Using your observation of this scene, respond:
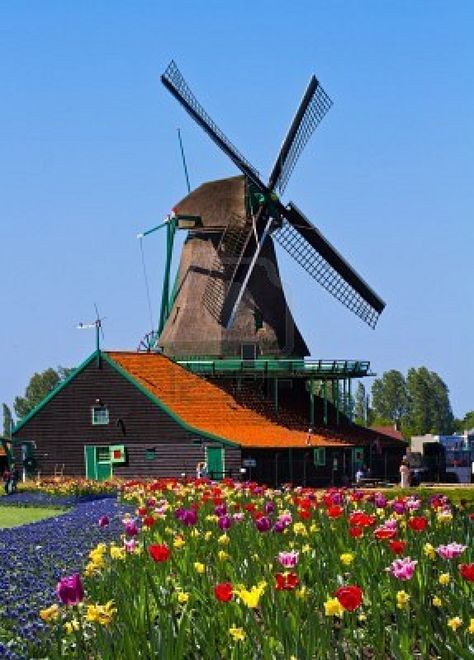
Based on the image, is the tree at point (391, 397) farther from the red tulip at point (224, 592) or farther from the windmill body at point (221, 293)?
the red tulip at point (224, 592)

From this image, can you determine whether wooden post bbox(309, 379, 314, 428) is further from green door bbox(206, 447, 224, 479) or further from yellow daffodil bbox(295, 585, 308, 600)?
yellow daffodil bbox(295, 585, 308, 600)

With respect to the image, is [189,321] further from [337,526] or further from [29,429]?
[337,526]

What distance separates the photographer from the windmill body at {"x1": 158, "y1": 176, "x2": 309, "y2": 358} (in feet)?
164

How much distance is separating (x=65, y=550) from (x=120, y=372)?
3078 centimetres

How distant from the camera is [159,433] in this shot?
4562cm

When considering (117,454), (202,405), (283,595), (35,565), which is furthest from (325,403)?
(283,595)

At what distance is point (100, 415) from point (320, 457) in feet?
24.8

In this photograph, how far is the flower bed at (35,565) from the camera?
9.58m

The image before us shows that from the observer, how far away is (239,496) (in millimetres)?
19203

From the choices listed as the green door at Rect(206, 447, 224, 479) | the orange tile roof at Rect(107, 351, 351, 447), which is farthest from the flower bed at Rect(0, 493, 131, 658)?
the orange tile roof at Rect(107, 351, 351, 447)

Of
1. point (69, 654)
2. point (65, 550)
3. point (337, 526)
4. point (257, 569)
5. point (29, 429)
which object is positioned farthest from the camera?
point (29, 429)

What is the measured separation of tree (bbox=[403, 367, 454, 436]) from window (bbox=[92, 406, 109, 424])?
95.3 meters

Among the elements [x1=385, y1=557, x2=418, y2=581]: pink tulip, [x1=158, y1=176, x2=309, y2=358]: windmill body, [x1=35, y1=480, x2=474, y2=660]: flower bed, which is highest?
[x1=158, y1=176, x2=309, y2=358]: windmill body

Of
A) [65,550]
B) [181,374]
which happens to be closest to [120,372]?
[181,374]
